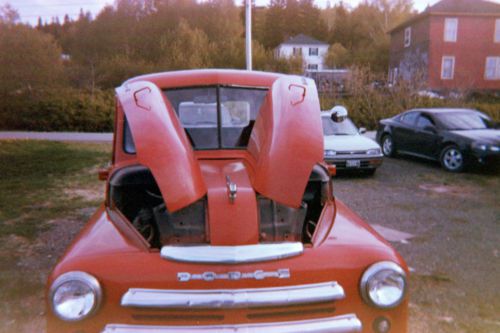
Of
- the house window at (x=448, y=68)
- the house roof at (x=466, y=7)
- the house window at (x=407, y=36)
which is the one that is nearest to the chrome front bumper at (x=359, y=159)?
the house window at (x=448, y=68)

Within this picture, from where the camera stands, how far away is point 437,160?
1148 cm

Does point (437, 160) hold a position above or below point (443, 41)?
below

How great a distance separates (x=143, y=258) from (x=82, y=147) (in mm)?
13652

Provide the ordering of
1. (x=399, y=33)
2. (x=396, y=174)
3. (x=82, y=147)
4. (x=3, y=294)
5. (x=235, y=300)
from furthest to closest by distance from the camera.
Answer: (x=399, y=33)
(x=82, y=147)
(x=396, y=174)
(x=3, y=294)
(x=235, y=300)

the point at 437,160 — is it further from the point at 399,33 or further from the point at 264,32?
the point at 264,32

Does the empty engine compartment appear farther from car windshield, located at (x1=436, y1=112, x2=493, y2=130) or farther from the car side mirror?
car windshield, located at (x1=436, y1=112, x2=493, y2=130)

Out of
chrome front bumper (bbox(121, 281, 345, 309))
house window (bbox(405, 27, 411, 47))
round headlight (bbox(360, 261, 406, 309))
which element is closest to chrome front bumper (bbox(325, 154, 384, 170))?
round headlight (bbox(360, 261, 406, 309))

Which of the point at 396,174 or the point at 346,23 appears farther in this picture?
the point at 346,23

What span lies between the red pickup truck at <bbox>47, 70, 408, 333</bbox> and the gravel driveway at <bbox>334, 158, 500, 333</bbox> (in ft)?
4.76

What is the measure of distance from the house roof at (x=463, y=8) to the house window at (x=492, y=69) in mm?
3489

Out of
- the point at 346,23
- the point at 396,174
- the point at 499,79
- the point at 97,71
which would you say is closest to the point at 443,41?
the point at 499,79

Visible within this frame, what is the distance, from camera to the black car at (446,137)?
412 inches

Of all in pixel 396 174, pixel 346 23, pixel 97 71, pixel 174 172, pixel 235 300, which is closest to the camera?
Answer: pixel 235 300

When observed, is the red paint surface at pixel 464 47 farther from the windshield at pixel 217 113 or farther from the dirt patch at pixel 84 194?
the windshield at pixel 217 113
